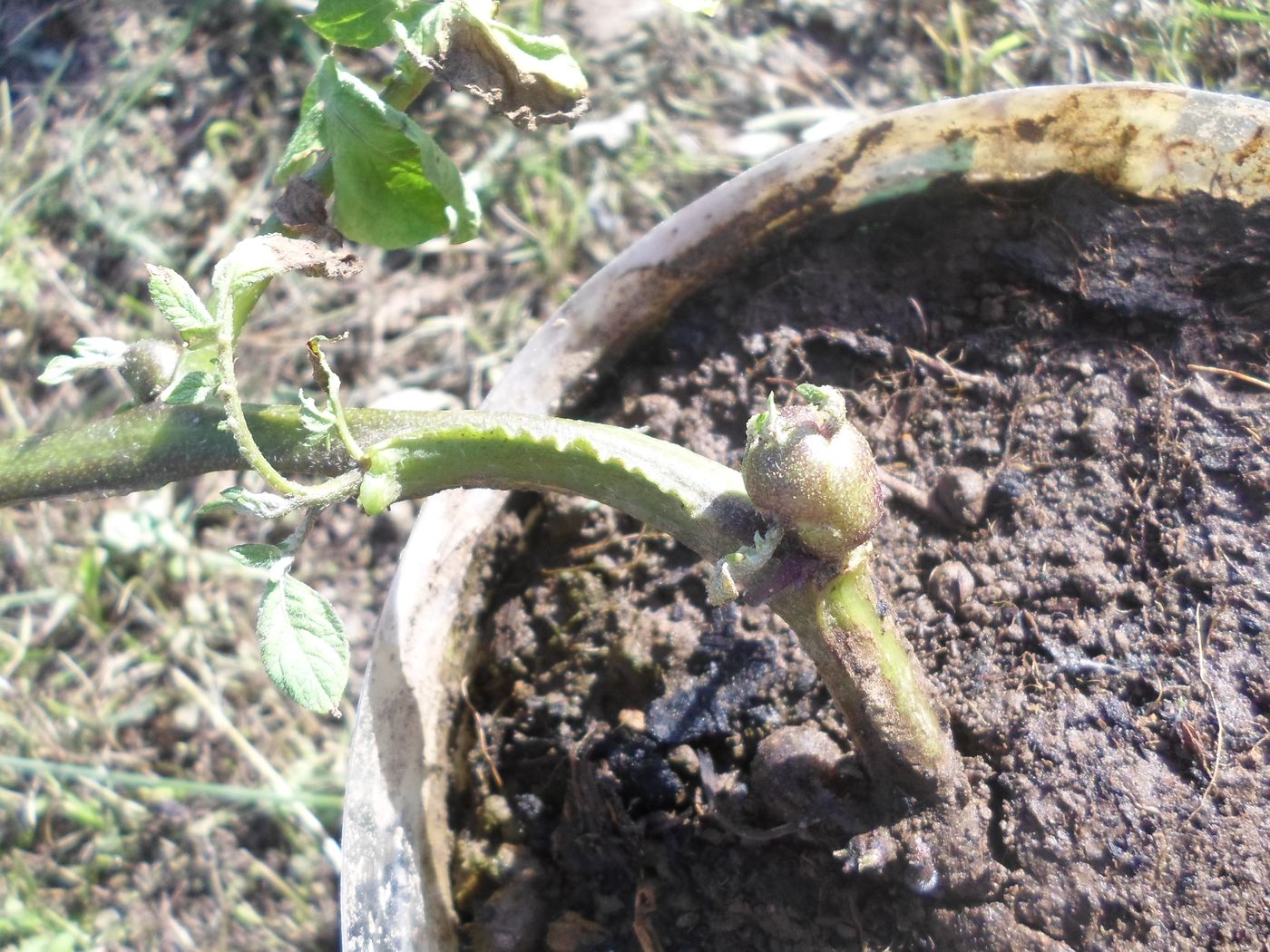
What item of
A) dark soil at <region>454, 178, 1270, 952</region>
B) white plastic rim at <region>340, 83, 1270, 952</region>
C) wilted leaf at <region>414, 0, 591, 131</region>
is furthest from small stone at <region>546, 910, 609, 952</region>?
wilted leaf at <region>414, 0, 591, 131</region>

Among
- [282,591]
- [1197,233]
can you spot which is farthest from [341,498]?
[1197,233]

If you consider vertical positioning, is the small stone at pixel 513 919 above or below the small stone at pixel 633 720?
below

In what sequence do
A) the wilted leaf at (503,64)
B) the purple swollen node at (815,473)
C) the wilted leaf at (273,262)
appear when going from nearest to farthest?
the purple swollen node at (815,473)
the wilted leaf at (273,262)
the wilted leaf at (503,64)

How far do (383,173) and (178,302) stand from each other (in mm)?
325

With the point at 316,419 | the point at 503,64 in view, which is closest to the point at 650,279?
the point at 503,64

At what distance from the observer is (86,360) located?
3.37 ft

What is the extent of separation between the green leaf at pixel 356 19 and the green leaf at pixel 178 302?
0.35 meters

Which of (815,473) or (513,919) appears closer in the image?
(815,473)

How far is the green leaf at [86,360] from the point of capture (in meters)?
1.01

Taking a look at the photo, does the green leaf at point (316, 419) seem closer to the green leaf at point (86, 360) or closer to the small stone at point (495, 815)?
the green leaf at point (86, 360)

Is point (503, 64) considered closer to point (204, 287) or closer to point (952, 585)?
point (952, 585)

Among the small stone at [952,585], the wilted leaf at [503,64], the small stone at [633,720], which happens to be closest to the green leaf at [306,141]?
the wilted leaf at [503,64]

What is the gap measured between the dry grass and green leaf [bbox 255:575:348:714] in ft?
3.34

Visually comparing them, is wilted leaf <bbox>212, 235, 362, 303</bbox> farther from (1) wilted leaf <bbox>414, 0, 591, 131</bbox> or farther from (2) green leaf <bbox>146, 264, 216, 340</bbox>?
(1) wilted leaf <bbox>414, 0, 591, 131</bbox>
